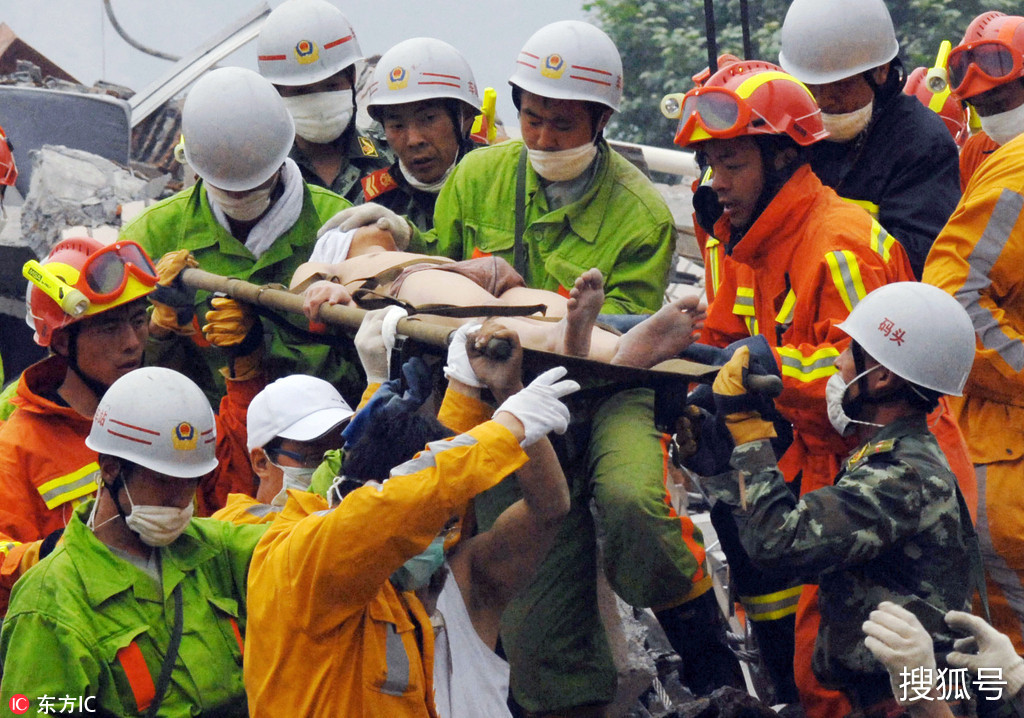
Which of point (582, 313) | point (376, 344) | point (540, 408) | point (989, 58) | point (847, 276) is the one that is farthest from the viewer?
point (989, 58)

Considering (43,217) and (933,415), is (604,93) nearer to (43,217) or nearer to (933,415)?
(933,415)

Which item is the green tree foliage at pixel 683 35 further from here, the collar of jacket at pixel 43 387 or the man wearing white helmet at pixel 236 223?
the collar of jacket at pixel 43 387

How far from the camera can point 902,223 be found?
5.41m

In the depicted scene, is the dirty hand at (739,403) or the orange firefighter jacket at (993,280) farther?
the orange firefighter jacket at (993,280)

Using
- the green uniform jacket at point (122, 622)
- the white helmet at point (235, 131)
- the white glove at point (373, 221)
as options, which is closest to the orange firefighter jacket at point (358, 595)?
the green uniform jacket at point (122, 622)

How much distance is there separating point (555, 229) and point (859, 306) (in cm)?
144

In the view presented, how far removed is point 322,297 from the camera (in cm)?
482

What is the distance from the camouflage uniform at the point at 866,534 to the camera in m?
4.05

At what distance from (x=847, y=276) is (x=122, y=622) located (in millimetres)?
2402

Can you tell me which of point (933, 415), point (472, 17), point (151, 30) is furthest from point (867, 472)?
point (472, 17)

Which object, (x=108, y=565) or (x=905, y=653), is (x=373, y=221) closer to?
(x=108, y=565)

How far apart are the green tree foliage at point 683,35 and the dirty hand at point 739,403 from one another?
10957mm

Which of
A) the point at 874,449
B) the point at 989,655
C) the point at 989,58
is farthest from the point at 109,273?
the point at 989,58

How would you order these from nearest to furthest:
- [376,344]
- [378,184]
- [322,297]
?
[376,344]
[322,297]
[378,184]
